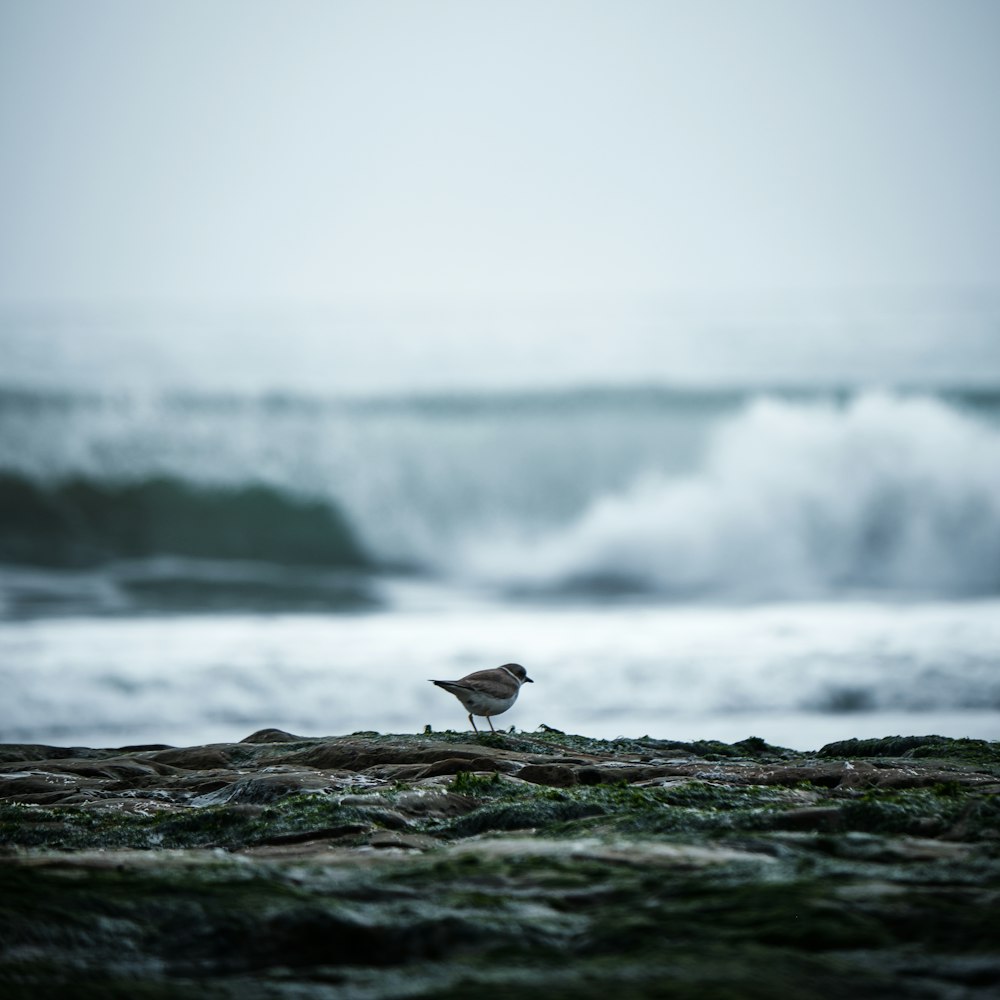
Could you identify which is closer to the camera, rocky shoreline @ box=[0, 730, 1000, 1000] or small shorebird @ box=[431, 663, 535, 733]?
rocky shoreline @ box=[0, 730, 1000, 1000]

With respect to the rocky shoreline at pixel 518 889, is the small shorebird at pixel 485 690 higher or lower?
higher

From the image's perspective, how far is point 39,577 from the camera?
73.7 feet

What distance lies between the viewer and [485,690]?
770cm

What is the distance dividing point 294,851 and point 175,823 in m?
0.79

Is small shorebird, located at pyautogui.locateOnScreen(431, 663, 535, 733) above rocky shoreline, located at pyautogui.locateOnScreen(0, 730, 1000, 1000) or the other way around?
above

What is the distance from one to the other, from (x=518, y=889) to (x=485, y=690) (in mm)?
4401

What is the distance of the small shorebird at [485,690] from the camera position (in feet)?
25.1

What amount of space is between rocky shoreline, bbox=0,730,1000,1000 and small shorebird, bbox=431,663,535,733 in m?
2.27

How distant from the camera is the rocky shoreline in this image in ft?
8.77

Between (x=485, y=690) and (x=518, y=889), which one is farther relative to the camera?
(x=485, y=690)

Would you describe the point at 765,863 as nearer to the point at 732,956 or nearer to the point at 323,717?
the point at 732,956

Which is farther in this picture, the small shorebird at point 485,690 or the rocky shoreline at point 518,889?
the small shorebird at point 485,690

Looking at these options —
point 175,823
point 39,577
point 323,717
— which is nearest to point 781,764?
point 175,823

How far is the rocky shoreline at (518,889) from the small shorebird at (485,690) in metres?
2.27
